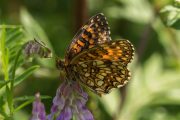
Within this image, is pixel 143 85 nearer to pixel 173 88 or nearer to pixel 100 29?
pixel 173 88

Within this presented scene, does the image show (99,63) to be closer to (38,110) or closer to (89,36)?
(89,36)

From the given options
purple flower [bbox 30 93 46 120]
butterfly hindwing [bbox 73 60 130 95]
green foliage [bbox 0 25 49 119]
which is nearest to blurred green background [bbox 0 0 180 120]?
green foliage [bbox 0 25 49 119]

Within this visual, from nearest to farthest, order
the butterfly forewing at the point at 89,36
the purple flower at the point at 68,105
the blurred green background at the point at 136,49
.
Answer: the purple flower at the point at 68,105
the butterfly forewing at the point at 89,36
the blurred green background at the point at 136,49

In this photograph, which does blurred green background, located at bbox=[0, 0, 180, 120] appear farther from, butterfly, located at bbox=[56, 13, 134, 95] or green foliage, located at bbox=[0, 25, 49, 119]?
butterfly, located at bbox=[56, 13, 134, 95]

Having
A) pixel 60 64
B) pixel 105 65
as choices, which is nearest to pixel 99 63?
pixel 105 65

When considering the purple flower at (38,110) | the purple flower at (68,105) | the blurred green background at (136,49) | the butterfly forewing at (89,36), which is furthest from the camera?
the blurred green background at (136,49)

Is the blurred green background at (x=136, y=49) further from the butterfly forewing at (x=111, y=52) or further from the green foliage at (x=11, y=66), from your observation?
the butterfly forewing at (x=111, y=52)

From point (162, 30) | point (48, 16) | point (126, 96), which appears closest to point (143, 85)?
point (126, 96)

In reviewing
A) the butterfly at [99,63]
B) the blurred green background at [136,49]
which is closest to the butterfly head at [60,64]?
the butterfly at [99,63]
